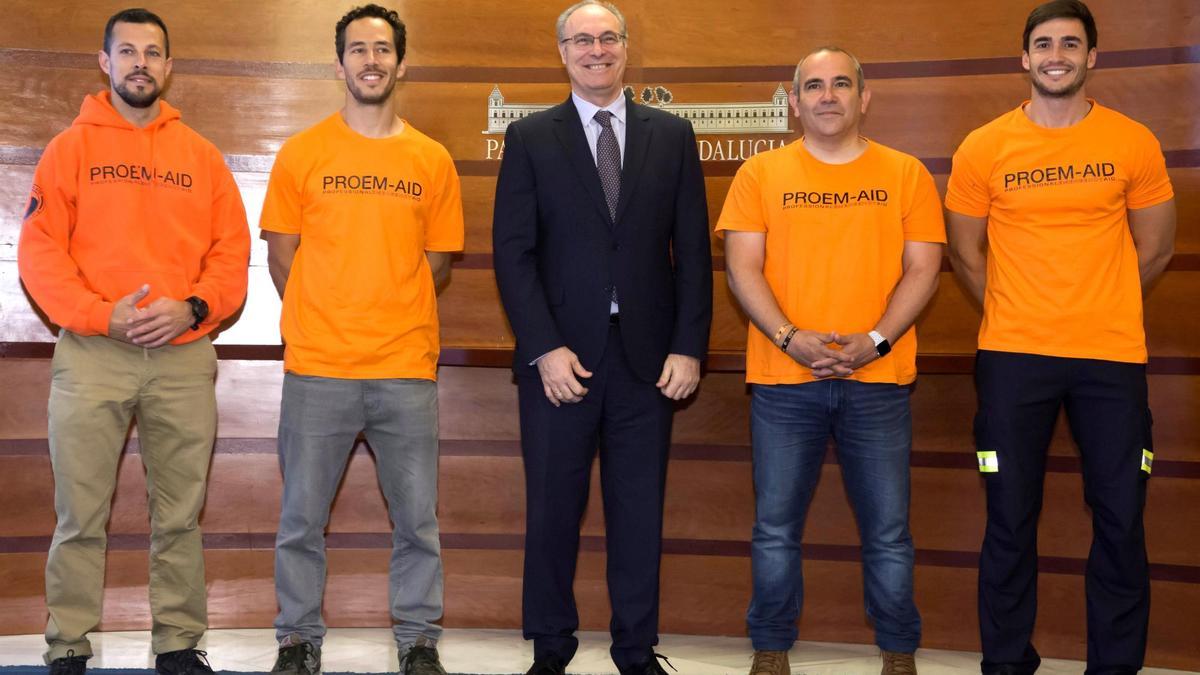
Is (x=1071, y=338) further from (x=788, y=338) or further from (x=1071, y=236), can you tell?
(x=788, y=338)

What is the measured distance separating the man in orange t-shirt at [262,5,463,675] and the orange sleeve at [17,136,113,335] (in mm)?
533

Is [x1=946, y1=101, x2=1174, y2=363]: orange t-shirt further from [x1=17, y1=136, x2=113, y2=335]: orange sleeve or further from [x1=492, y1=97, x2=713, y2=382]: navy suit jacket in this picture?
[x1=17, y1=136, x2=113, y2=335]: orange sleeve

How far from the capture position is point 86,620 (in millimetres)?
3355

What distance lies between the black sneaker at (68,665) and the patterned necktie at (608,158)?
2009 mm

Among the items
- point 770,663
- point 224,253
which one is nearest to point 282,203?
point 224,253

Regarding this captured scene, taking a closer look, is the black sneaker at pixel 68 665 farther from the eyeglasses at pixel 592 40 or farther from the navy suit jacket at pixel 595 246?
the eyeglasses at pixel 592 40

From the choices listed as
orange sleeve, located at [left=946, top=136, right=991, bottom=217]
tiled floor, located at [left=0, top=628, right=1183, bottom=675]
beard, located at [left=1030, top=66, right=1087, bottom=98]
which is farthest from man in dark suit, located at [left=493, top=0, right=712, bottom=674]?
beard, located at [left=1030, top=66, right=1087, bottom=98]

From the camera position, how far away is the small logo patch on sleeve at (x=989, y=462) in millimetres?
3254

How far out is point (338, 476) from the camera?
3.43 m

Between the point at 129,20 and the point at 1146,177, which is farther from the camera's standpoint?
the point at 129,20

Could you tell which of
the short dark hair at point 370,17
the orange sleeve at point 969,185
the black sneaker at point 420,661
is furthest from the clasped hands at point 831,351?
the short dark hair at point 370,17

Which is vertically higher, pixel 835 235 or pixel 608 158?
pixel 608 158

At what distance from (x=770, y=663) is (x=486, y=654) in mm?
1050

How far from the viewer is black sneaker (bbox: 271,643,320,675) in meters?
3.30
